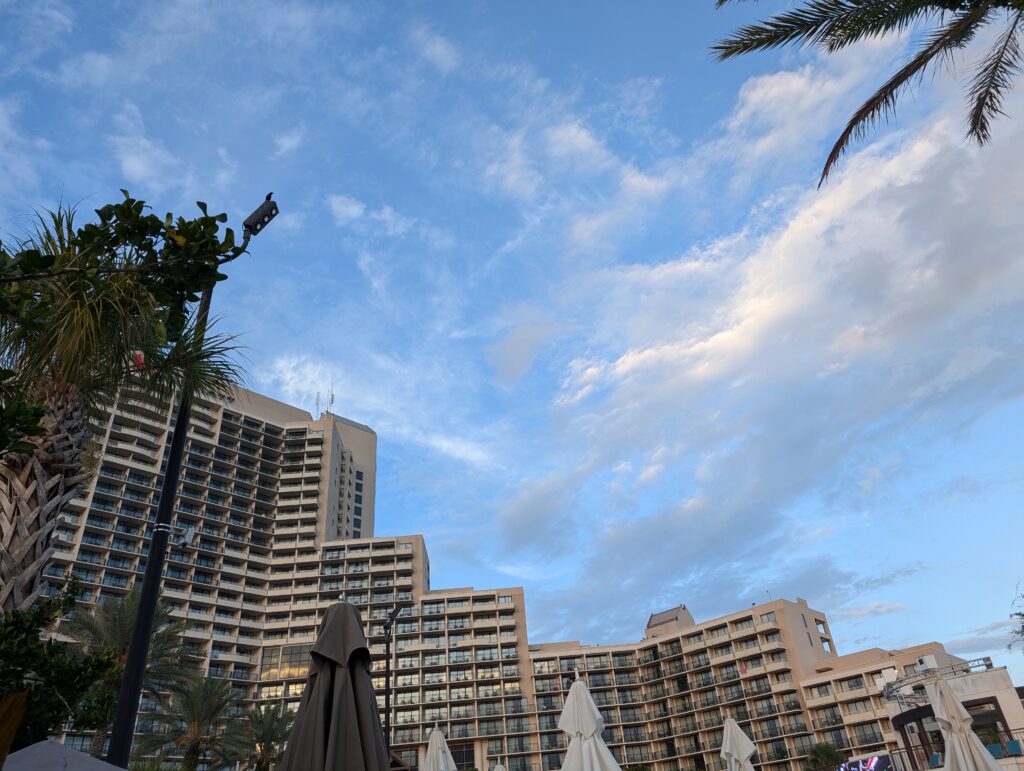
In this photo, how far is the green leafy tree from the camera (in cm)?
546

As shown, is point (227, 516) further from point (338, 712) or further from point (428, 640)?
point (338, 712)

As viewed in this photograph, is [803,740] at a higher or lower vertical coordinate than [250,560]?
lower

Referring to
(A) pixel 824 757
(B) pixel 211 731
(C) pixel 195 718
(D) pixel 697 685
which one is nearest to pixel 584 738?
(C) pixel 195 718

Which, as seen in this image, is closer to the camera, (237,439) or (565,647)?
(565,647)

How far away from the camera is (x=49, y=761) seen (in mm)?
4871

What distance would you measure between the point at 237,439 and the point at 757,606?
6545 cm

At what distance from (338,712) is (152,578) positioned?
7.06 feet

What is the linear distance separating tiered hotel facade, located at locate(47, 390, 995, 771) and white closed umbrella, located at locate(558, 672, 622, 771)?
187 ft

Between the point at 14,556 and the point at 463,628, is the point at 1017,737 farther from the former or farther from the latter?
the point at 463,628

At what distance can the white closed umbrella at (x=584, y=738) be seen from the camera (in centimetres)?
1189

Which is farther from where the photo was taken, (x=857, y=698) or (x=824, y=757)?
(x=857, y=698)

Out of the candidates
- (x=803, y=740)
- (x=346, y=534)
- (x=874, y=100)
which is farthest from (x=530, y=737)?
(x=874, y=100)

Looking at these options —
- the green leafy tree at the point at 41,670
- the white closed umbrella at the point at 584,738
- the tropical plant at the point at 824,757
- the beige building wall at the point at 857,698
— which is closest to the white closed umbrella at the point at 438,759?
the white closed umbrella at the point at 584,738

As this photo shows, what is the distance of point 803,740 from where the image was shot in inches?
2498
